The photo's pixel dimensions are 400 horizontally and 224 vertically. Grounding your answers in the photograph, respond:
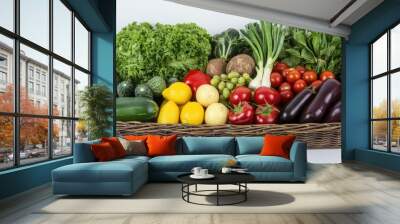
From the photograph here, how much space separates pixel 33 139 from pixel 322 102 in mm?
5293

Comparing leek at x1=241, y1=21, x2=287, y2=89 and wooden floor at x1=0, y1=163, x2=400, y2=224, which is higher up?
leek at x1=241, y1=21, x2=287, y2=89

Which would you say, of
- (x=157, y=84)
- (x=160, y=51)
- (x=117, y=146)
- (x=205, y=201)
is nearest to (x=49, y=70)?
(x=117, y=146)

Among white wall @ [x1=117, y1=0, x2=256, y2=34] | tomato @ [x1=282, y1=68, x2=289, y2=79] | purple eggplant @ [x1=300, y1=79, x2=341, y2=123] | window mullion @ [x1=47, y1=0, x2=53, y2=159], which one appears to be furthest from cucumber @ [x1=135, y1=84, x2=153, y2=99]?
purple eggplant @ [x1=300, y1=79, x2=341, y2=123]

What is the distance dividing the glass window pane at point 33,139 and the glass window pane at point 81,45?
185 cm

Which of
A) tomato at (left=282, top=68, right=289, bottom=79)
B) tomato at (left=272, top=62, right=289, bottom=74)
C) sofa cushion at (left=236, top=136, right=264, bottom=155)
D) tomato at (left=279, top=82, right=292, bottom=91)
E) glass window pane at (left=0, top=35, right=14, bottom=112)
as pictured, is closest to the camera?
glass window pane at (left=0, top=35, right=14, bottom=112)

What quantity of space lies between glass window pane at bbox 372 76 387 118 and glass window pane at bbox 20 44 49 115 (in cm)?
588

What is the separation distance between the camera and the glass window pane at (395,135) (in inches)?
270

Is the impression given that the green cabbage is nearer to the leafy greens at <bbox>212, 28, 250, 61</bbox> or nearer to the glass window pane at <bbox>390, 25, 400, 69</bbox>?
the leafy greens at <bbox>212, 28, 250, 61</bbox>

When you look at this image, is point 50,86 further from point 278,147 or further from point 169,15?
point 169,15

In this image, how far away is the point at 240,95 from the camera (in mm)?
7668

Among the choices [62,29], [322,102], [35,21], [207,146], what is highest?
[62,29]

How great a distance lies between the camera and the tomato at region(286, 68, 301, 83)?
8031mm

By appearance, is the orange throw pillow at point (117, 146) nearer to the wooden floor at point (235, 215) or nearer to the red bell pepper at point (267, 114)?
Answer: the wooden floor at point (235, 215)

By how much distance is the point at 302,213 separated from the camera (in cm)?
361
